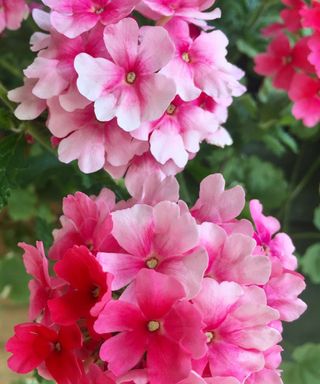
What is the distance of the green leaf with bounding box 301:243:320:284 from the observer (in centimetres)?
109

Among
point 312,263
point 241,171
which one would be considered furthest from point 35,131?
point 312,263

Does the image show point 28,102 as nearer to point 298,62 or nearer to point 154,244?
point 154,244

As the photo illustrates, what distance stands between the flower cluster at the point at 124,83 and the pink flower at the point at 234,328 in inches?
Result: 5.4

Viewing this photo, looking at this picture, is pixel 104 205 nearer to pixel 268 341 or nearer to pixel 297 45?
pixel 268 341

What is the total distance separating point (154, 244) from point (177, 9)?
212 millimetres

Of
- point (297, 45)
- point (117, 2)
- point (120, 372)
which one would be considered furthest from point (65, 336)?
point (297, 45)

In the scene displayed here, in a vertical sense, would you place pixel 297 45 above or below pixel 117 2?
below

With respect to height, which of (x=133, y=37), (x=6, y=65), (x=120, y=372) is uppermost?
(x=133, y=37)

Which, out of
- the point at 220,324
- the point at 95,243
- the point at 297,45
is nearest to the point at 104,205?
the point at 95,243

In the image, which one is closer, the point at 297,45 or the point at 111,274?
the point at 111,274

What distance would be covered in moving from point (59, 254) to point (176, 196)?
0.11 meters

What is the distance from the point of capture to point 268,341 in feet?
1.75

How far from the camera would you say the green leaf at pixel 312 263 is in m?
1.09

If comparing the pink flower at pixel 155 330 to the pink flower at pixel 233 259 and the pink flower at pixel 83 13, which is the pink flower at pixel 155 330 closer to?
the pink flower at pixel 233 259
